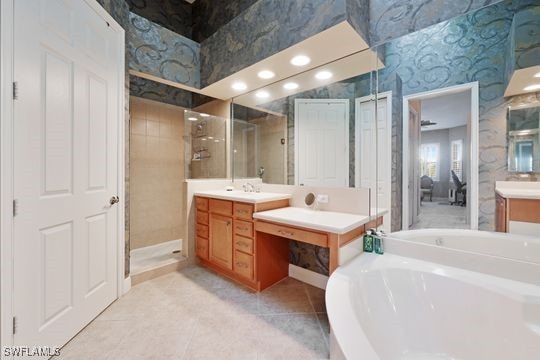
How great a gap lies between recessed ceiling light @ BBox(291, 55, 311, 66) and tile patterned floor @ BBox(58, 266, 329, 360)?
2160mm

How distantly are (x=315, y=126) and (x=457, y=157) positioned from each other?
118 cm

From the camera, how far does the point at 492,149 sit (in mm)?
1390

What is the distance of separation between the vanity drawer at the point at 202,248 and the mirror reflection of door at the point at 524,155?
2669 millimetres

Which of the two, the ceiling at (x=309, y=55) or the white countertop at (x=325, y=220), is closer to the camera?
the white countertop at (x=325, y=220)

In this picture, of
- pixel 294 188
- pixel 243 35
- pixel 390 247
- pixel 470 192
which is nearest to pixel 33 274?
pixel 294 188

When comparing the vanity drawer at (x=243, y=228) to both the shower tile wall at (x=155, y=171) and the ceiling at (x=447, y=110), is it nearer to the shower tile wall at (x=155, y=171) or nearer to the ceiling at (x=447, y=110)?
the shower tile wall at (x=155, y=171)

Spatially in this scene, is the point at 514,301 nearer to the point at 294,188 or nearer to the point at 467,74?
the point at 467,74

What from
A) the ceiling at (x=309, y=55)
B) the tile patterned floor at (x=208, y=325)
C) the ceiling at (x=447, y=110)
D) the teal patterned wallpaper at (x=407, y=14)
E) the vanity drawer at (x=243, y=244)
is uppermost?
the teal patterned wallpaper at (x=407, y=14)

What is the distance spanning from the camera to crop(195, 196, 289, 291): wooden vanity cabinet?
214 centimetres

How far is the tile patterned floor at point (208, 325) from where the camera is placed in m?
1.44

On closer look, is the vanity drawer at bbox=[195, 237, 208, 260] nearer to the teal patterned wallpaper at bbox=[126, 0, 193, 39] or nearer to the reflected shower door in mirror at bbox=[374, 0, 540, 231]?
the reflected shower door in mirror at bbox=[374, 0, 540, 231]

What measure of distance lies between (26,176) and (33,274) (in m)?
0.56

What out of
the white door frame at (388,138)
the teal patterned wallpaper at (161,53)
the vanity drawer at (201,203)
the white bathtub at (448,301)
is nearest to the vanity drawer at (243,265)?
the vanity drawer at (201,203)

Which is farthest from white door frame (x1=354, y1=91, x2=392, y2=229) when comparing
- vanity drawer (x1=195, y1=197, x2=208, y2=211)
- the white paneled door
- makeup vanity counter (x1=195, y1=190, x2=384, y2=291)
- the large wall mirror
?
the white paneled door
